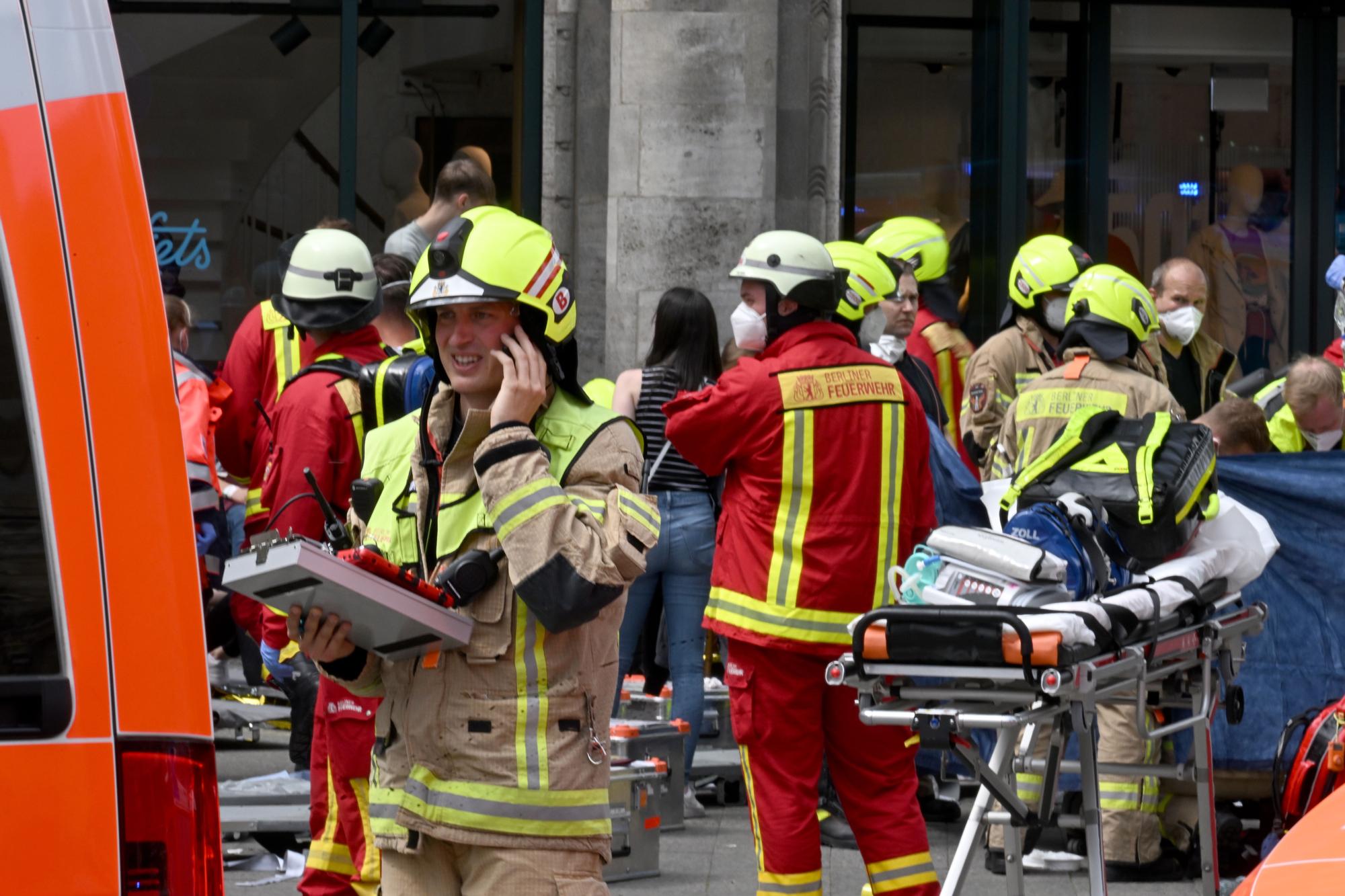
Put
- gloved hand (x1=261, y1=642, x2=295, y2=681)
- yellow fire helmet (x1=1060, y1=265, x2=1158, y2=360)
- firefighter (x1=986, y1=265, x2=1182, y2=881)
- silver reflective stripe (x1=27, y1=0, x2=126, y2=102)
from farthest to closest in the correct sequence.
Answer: yellow fire helmet (x1=1060, y1=265, x2=1158, y2=360), firefighter (x1=986, y1=265, x2=1182, y2=881), gloved hand (x1=261, y1=642, x2=295, y2=681), silver reflective stripe (x1=27, y1=0, x2=126, y2=102)

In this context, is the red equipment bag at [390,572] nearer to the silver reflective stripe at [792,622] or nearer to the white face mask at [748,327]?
the silver reflective stripe at [792,622]

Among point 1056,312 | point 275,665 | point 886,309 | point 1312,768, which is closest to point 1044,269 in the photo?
point 1056,312

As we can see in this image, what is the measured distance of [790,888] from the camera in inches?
224

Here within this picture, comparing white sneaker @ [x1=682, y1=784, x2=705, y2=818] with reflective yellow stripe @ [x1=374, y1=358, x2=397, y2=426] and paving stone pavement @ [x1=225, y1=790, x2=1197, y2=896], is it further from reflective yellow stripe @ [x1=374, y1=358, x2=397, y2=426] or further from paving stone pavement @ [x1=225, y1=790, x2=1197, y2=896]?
reflective yellow stripe @ [x1=374, y1=358, x2=397, y2=426]

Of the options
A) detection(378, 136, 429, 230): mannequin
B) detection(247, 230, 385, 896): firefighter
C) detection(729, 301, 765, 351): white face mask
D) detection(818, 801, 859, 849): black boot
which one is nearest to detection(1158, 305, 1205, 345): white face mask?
detection(729, 301, 765, 351): white face mask

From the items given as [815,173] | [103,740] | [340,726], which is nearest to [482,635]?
[103,740]

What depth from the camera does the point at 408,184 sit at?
11.8 metres

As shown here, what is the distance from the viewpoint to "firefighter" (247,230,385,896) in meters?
5.52

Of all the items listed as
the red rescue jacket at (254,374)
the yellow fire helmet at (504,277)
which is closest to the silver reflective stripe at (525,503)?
the yellow fire helmet at (504,277)

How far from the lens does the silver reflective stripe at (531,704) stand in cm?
366

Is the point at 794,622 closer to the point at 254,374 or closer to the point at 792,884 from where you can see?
the point at 792,884

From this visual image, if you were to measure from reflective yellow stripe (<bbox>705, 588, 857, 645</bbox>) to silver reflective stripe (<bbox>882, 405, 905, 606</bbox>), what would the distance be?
0.71ft

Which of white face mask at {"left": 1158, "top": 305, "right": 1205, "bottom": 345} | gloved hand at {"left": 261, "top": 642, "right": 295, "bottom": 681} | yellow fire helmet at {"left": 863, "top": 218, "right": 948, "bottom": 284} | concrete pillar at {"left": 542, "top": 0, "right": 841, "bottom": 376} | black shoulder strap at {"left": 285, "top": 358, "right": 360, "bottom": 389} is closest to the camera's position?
gloved hand at {"left": 261, "top": 642, "right": 295, "bottom": 681}

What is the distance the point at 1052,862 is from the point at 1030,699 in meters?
2.65
